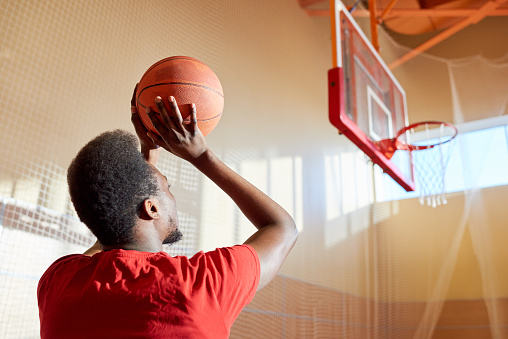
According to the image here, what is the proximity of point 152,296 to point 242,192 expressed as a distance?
0.30 metres

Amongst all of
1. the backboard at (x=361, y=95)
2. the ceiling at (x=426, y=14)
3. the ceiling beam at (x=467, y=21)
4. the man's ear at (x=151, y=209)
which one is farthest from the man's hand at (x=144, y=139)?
the ceiling beam at (x=467, y=21)

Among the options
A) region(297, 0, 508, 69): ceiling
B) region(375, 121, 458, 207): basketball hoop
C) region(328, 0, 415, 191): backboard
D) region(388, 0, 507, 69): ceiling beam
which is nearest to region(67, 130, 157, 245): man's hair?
region(328, 0, 415, 191): backboard

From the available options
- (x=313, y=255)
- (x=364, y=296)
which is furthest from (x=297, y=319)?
(x=364, y=296)

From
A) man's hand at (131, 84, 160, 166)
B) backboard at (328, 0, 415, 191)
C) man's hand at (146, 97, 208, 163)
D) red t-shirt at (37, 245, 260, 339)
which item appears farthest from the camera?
backboard at (328, 0, 415, 191)

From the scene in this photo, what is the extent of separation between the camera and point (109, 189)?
1.04 m

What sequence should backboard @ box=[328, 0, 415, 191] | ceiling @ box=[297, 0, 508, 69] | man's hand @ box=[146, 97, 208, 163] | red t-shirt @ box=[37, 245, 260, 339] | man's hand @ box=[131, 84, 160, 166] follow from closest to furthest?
1. red t-shirt @ box=[37, 245, 260, 339]
2. man's hand @ box=[146, 97, 208, 163]
3. man's hand @ box=[131, 84, 160, 166]
4. backboard @ box=[328, 0, 415, 191]
5. ceiling @ box=[297, 0, 508, 69]

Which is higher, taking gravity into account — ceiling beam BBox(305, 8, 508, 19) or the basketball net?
ceiling beam BBox(305, 8, 508, 19)

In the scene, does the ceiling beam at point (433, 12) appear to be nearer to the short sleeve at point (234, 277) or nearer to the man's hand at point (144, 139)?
the man's hand at point (144, 139)

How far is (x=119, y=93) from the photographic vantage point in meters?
3.19

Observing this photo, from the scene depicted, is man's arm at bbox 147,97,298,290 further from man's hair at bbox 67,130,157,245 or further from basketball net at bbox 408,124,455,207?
basketball net at bbox 408,124,455,207

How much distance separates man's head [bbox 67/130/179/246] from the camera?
1.04 m

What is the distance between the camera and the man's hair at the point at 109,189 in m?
1.04

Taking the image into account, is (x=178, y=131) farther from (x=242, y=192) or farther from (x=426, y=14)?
(x=426, y=14)

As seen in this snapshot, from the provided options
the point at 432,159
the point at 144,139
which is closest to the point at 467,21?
the point at 432,159
